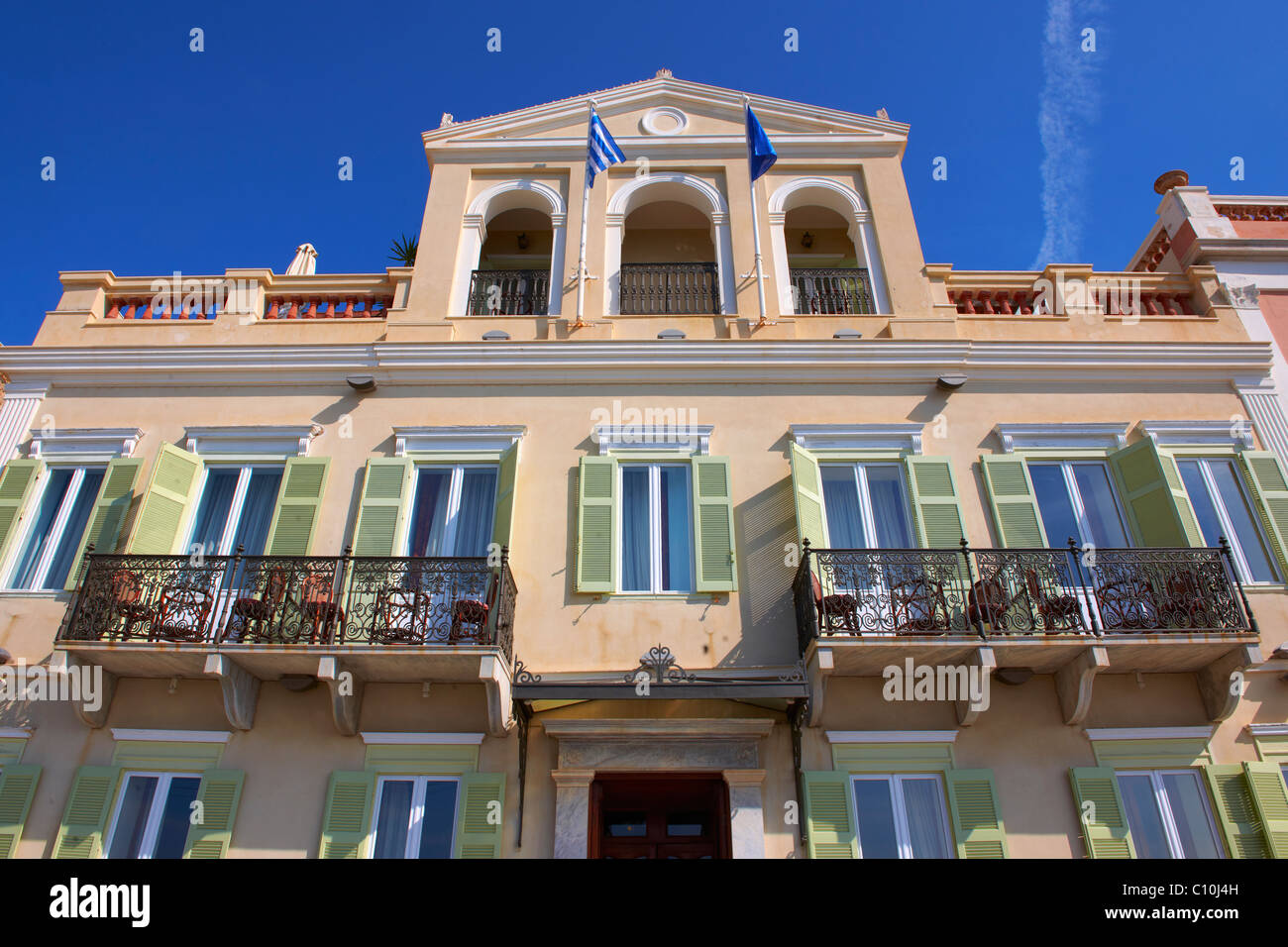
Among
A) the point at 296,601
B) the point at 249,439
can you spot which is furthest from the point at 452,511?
the point at 249,439

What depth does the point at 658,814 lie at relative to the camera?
31.8 feet

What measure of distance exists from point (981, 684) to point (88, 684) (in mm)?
9091

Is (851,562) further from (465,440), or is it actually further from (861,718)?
(465,440)

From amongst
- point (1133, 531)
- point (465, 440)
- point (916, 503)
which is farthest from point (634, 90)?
point (1133, 531)

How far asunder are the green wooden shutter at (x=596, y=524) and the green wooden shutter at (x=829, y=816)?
2.98 metres

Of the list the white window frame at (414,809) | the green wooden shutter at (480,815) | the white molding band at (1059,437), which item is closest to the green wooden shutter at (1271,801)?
the white molding band at (1059,437)

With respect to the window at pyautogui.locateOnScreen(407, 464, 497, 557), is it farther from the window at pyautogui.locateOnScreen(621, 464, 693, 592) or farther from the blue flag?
the blue flag

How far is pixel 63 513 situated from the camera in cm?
1104

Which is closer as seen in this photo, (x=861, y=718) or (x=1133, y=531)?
(x=861, y=718)

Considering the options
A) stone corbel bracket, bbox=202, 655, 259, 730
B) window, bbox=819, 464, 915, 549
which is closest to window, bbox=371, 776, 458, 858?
stone corbel bracket, bbox=202, 655, 259, 730

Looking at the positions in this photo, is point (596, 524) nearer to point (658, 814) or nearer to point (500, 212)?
point (658, 814)
